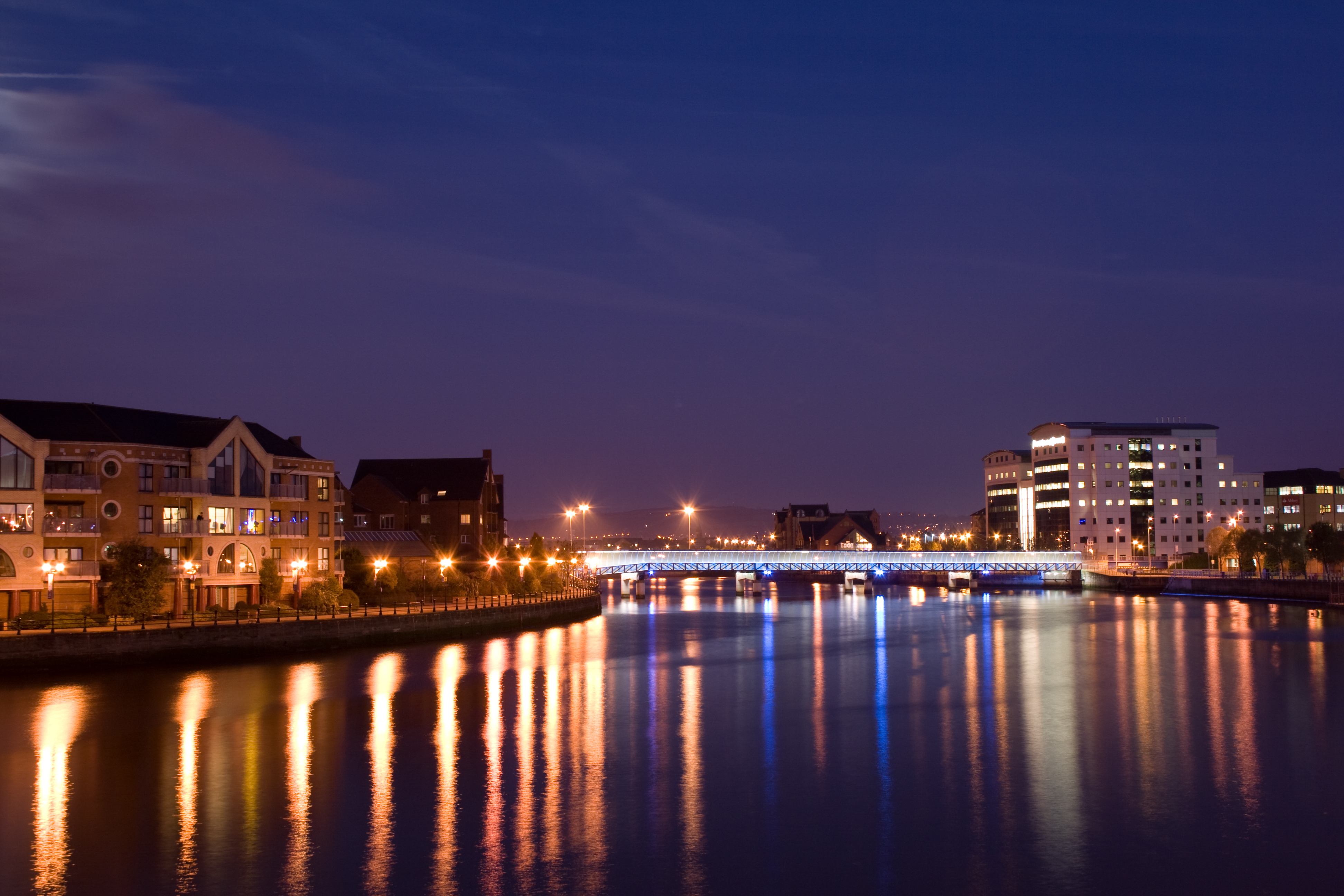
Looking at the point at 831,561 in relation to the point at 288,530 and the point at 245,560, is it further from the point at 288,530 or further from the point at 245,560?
the point at 245,560

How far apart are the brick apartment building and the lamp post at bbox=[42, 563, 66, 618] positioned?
44cm

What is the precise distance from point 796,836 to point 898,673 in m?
33.0

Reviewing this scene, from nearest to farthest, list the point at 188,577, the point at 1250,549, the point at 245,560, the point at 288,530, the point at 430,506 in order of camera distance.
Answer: the point at 188,577 → the point at 245,560 → the point at 288,530 → the point at 430,506 → the point at 1250,549

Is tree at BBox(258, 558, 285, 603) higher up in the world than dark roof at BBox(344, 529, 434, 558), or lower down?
lower down

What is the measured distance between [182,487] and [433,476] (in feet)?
146

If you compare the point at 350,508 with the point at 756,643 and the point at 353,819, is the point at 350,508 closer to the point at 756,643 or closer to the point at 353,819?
the point at 756,643

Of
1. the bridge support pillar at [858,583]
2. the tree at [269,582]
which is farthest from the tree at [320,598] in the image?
the bridge support pillar at [858,583]

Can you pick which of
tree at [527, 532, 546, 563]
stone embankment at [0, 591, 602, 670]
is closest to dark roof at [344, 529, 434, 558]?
tree at [527, 532, 546, 563]

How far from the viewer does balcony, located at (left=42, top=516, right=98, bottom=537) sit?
5919 cm

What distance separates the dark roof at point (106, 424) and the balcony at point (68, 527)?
4004 mm

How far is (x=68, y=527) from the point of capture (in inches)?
2349

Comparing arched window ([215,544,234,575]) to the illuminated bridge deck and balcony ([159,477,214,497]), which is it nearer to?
balcony ([159,477,214,497])

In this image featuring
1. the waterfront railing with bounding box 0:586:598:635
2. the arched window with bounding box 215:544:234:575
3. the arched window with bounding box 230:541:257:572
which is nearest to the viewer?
the waterfront railing with bounding box 0:586:598:635

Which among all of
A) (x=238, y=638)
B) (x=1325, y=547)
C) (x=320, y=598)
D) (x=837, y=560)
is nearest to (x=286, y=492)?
Result: (x=320, y=598)
